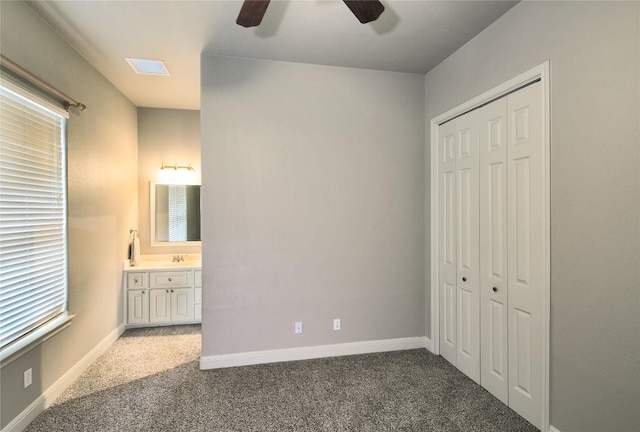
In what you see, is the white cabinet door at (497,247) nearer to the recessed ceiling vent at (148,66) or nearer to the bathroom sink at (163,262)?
the recessed ceiling vent at (148,66)

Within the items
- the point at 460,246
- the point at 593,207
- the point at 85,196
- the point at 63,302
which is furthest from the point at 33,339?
the point at 593,207

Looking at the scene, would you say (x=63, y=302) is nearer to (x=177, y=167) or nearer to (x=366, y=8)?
(x=177, y=167)

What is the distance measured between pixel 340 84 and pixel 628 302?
8.71ft

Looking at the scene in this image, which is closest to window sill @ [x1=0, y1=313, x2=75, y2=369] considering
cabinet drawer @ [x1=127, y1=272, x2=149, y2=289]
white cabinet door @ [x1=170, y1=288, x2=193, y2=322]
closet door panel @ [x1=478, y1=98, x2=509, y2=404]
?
cabinet drawer @ [x1=127, y1=272, x2=149, y2=289]

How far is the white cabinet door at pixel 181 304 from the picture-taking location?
398cm

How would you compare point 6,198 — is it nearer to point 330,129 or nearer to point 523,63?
point 330,129

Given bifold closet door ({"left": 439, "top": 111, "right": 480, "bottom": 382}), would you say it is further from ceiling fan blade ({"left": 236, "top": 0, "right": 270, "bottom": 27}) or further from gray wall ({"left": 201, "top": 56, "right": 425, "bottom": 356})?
ceiling fan blade ({"left": 236, "top": 0, "right": 270, "bottom": 27})

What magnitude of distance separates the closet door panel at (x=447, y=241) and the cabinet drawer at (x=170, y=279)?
293 centimetres

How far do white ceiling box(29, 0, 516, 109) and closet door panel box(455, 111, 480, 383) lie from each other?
29.2 inches

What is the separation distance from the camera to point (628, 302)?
1.56 meters

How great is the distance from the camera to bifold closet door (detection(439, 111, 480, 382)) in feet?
8.72

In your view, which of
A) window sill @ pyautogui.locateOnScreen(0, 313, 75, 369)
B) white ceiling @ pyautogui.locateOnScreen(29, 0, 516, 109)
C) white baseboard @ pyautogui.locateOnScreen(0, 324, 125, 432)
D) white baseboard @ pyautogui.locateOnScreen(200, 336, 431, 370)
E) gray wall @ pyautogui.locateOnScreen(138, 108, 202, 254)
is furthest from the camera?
gray wall @ pyautogui.locateOnScreen(138, 108, 202, 254)

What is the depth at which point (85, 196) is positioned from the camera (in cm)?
292

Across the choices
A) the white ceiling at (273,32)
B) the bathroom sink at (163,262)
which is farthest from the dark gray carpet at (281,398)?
the white ceiling at (273,32)
